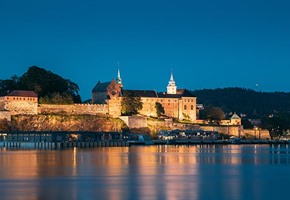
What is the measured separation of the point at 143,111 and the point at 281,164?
64530mm

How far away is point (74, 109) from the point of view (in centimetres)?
10488

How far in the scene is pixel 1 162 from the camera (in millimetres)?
54938

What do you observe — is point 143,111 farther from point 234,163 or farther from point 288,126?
point 234,163

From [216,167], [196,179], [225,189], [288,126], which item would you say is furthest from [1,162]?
[288,126]

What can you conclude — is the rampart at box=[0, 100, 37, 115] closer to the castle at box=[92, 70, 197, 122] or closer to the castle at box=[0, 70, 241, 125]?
the castle at box=[0, 70, 241, 125]

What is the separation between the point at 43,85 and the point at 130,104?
13.9 m

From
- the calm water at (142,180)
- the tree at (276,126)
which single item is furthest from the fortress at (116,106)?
the calm water at (142,180)

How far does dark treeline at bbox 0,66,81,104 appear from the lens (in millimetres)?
105188

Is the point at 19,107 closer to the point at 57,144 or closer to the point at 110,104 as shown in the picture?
the point at 57,144

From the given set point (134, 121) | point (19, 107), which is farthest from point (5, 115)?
point (134, 121)

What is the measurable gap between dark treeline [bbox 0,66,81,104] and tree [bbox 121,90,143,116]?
813 centimetres

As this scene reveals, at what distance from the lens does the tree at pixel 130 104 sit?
111 metres

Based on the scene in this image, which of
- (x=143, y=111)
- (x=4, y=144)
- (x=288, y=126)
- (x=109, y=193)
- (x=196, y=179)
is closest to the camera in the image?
(x=109, y=193)

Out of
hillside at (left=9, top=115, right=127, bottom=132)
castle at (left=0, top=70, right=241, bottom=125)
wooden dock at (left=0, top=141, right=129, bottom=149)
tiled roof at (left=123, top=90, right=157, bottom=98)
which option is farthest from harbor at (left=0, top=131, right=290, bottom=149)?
tiled roof at (left=123, top=90, right=157, bottom=98)
